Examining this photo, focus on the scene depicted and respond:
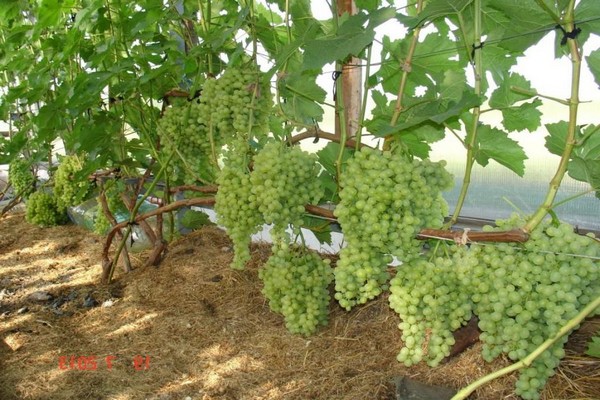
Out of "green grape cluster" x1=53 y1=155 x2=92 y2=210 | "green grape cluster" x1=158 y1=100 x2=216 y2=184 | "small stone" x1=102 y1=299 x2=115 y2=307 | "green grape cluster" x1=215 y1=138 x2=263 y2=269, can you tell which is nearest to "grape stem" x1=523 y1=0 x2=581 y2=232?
"green grape cluster" x1=215 y1=138 x2=263 y2=269

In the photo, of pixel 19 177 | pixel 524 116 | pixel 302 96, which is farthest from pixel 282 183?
pixel 19 177

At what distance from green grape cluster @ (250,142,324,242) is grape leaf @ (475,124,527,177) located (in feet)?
1.61

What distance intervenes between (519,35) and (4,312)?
2.59 meters

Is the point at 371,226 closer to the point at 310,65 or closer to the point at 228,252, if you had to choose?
the point at 310,65

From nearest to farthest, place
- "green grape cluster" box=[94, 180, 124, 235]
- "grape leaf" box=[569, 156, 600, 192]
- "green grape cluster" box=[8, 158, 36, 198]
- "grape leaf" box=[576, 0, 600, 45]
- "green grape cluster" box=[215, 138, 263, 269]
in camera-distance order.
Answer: "grape leaf" box=[576, 0, 600, 45] → "grape leaf" box=[569, 156, 600, 192] → "green grape cluster" box=[215, 138, 263, 269] → "green grape cluster" box=[94, 180, 124, 235] → "green grape cluster" box=[8, 158, 36, 198]

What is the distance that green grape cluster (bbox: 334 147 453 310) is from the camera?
119cm

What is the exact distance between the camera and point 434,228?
1.25 meters

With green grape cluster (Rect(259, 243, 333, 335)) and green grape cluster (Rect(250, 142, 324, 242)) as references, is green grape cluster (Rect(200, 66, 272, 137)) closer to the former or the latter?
green grape cluster (Rect(250, 142, 324, 242))

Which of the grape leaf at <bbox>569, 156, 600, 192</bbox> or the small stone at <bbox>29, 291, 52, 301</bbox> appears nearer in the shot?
the grape leaf at <bbox>569, 156, 600, 192</bbox>

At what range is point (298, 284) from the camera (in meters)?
1.78

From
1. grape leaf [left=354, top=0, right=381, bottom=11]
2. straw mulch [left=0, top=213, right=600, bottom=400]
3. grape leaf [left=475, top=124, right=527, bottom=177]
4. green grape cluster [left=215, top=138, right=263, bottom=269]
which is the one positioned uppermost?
grape leaf [left=354, top=0, right=381, bottom=11]

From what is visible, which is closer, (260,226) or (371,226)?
(371,226)

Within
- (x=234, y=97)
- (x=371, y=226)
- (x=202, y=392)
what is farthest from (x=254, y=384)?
(x=234, y=97)

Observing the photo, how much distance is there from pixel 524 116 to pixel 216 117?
3.32 ft
